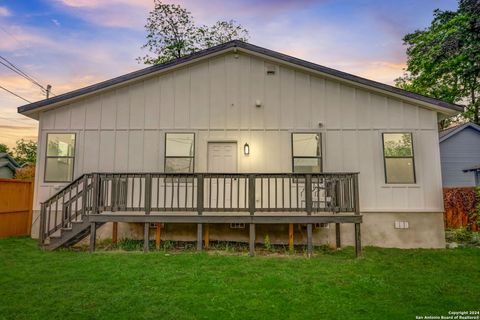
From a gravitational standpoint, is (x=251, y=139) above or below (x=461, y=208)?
above

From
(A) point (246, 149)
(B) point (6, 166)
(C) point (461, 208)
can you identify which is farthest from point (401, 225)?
(B) point (6, 166)

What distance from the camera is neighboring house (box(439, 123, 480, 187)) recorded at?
16.8 metres

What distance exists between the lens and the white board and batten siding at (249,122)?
7.88m

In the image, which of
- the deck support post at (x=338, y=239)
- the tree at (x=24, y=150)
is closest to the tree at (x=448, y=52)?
the deck support post at (x=338, y=239)

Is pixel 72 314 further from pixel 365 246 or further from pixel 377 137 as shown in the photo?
pixel 377 137

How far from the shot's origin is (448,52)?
52.2 feet

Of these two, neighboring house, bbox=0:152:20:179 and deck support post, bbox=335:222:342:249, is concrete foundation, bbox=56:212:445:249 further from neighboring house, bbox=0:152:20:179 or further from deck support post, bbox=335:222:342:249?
neighboring house, bbox=0:152:20:179

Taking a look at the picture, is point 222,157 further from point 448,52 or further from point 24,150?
point 24,150

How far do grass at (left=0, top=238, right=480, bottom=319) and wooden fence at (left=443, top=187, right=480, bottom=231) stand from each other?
13.9ft

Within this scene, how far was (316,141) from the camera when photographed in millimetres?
8008

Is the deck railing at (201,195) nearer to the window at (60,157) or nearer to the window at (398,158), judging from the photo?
the window at (60,157)

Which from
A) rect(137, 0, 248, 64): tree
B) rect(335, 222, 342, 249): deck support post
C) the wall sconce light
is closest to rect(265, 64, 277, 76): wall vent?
the wall sconce light

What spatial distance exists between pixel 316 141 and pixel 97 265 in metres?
5.76

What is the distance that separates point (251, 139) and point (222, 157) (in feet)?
2.96
